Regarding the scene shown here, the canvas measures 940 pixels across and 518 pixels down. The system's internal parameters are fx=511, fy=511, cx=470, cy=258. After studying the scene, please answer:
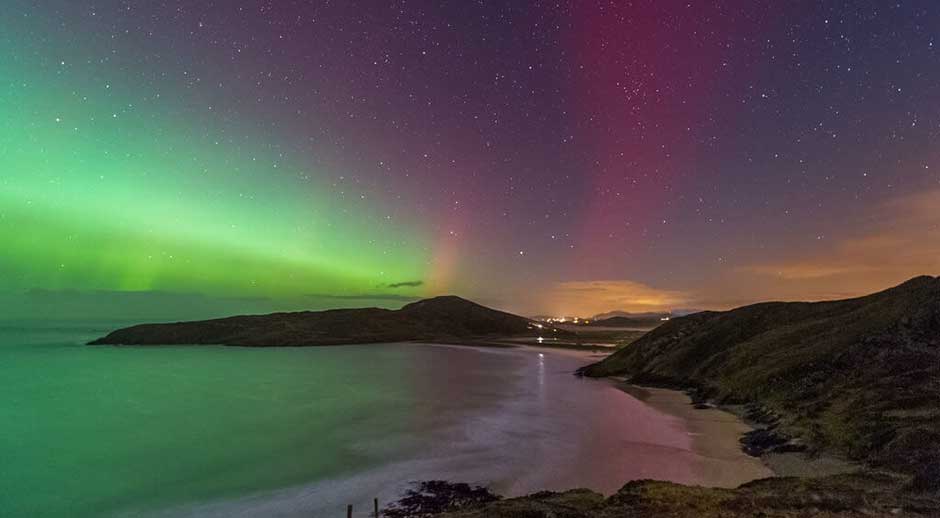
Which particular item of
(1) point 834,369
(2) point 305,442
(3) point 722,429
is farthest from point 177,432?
(1) point 834,369

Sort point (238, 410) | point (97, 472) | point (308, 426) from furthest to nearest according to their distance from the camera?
point (238, 410)
point (308, 426)
point (97, 472)

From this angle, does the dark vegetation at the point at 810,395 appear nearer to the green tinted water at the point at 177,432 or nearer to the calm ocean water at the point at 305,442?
the calm ocean water at the point at 305,442

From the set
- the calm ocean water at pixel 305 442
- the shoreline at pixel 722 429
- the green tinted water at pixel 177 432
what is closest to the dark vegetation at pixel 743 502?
the shoreline at pixel 722 429

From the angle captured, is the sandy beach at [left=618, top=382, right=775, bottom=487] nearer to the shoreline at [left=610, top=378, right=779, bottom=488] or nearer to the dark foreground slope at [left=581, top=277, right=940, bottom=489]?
the shoreline at [left=610, top=378, right=779, bottom=488]

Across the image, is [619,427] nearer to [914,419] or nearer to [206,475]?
[914,419]

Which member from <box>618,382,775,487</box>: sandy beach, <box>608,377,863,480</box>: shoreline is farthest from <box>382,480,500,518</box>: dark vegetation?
<box>608,377,863,480</box>: shoreline

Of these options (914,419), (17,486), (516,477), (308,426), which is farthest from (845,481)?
(17,486)
